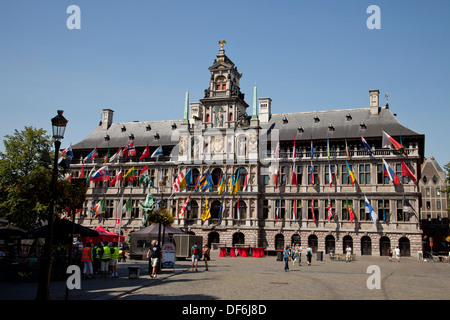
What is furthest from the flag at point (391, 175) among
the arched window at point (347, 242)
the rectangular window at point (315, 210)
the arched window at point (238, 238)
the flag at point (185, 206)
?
the flag at point (185, 206)

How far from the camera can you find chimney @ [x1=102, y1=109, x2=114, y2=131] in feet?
227

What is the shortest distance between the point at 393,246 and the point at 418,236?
9.54 ft

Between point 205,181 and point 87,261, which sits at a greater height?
point 205,181

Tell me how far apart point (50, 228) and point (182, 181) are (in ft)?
132

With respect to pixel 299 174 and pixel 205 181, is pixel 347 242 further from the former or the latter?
pixel 205 181

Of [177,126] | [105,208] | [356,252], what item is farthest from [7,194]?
[356,252]

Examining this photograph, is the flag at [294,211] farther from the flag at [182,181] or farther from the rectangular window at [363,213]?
the flag at [182,181]

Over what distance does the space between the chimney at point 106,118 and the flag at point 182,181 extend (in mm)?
20193

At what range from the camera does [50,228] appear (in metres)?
13.3

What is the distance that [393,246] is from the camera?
4938cm

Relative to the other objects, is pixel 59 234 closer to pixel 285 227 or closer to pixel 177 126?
pixel 285 227

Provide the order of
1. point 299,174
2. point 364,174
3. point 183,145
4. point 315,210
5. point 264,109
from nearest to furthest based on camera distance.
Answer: point 364,174 → point 315,210 → point 299,174 → point 183,145 → point 264,109

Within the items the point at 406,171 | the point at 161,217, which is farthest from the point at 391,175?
the point at 161,217

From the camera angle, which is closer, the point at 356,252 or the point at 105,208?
the point at 356,252
